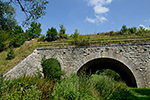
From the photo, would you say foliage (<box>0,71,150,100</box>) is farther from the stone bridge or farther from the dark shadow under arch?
the dark shadow under arch

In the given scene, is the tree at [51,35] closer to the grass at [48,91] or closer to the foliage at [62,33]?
the foliage at [62,33]

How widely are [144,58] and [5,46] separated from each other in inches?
716

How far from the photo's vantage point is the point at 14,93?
431 centimetres

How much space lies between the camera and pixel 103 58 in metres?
11.4

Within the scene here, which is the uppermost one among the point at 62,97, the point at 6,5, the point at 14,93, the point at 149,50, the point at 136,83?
the point at 6,5

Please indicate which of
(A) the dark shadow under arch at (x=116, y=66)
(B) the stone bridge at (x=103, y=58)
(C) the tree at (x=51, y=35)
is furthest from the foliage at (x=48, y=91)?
(C) the tree at (x=51, y=35)

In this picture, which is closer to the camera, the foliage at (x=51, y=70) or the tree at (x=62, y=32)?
the foliage at (x=51, y=70)

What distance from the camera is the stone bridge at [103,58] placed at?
10.3 meters

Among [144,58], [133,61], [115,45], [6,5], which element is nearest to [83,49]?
[115,45]

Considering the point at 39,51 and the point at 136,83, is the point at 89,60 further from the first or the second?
the point at 39,51

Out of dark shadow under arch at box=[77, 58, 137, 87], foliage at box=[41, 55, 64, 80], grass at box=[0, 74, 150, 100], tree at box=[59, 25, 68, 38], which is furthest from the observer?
tree at box=[59, 25, 68, 38]

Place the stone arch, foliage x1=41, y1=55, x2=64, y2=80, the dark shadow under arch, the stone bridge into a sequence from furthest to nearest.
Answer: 1. the dark shadow under arch
2. the stone bridge
3. the stone arch
4. foliage x1=41, y1=55, x2=64, y2=80

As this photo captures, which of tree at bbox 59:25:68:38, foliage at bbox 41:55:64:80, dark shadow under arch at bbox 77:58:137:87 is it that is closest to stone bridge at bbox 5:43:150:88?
dark shadow under arch at bbox 77:58:137:87

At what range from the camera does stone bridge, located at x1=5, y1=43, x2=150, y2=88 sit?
1030 centimetres
